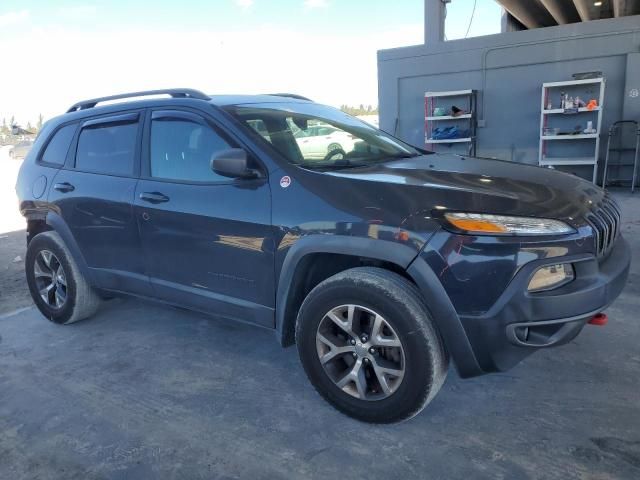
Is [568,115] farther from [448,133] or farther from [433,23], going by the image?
[433,23]

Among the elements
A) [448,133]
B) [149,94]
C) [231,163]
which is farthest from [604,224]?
[448,133]

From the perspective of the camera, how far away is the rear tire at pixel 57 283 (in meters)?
3.94

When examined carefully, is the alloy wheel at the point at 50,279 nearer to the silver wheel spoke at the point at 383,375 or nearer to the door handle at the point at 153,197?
the door handle at the point at 153,197

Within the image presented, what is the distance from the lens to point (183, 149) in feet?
10.5

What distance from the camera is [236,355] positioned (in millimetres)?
3473

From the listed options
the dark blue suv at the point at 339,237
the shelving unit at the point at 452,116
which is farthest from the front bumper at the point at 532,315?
the shelving unit at the point at 452,116

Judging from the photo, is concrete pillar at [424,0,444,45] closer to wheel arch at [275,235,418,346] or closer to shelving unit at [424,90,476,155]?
shelving unit at [424,90,476,155]

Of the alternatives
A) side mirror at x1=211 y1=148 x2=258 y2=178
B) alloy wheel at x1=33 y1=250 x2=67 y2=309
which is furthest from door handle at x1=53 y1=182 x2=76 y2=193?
side mirror at x1=211 y1=148 x2=258 y2=178

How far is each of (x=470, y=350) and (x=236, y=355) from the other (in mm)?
1769

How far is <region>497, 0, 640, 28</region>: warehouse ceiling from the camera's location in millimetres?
14116

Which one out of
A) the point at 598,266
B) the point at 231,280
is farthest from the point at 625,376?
the point at 231,280

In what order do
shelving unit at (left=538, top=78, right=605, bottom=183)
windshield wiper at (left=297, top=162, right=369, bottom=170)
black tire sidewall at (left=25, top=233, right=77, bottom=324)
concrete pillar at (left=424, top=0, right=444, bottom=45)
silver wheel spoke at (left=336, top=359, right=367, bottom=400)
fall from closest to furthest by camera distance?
silver wheel spoke at (left=336, top=359, right=367, bottom=400) < windshield wiper at (left=297, top=162, right=369, bottom=170) < black tire sidewall at (left=25, top=233, right=77, bottom=324) < shelving unit at (left=538, top=78, right=605, bottom=183) < concrete pillar at (left=424, top=0, right=444, bottom=45)

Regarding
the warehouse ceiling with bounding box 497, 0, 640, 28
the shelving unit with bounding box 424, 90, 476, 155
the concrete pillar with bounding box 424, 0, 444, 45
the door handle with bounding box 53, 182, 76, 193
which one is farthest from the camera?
the warehouse ceiling with bounding box 497, 0, 640, 28

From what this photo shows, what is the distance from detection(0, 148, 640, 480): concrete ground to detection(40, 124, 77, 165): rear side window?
149 cm
